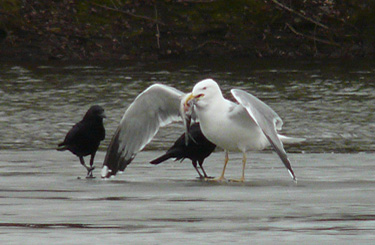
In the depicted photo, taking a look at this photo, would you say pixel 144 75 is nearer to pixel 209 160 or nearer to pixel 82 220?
pixel 209 160

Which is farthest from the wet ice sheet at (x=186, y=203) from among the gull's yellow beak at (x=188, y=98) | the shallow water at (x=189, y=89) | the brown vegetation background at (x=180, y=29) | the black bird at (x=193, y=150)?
the brown vegetation background at (x=180, y=29)

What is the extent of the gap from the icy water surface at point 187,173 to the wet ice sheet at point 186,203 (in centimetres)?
1

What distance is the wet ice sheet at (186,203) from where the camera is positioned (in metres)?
6.86

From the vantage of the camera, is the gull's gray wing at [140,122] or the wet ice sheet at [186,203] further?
the gull's gray wing at [140,122]

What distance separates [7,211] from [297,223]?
7.26 ft

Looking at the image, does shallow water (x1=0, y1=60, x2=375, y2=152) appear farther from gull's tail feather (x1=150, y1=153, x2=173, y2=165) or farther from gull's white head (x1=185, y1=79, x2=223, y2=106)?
gull's white head (x1=185, y1=79, x2=223, y2=106)

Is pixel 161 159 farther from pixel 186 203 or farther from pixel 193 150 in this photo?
A: pixel 186 203

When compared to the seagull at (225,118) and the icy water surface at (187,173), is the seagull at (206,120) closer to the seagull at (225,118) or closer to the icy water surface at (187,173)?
the seagull at (225,118)

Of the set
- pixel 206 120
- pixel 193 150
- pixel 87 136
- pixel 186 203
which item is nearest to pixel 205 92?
pixel 206 120

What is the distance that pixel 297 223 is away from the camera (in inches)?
286

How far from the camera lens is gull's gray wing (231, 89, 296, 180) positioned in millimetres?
9547

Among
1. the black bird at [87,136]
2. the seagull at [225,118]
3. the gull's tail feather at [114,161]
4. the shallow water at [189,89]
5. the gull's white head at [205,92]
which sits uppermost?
the gull's white head at [205,92]

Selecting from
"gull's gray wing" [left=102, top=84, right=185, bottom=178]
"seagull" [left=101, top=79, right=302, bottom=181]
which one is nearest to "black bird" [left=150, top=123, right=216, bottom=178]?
"seagull" [left=101, top=79, right=302, bottom=181]

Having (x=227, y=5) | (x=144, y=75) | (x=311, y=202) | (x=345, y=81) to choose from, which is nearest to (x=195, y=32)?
(x=227, y=5)
